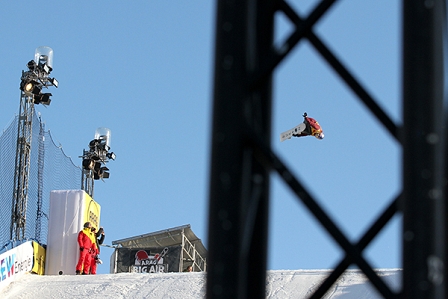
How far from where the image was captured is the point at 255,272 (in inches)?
87.1

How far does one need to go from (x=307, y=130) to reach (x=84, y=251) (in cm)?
440

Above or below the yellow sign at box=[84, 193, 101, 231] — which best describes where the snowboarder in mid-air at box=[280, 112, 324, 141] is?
above

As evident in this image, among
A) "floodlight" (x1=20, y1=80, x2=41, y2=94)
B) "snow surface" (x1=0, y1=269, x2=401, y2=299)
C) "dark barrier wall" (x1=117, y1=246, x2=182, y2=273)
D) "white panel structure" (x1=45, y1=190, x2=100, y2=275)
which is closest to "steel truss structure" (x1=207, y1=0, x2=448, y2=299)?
"snow surface" (x1=0, y1=269, x2=401, y2=299)

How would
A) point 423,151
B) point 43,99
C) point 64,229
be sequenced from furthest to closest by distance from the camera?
1. point 43,99
2. point 64,229
3. point 423,151

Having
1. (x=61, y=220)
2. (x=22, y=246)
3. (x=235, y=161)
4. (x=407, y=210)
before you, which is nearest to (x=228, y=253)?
(x=235, y=161)

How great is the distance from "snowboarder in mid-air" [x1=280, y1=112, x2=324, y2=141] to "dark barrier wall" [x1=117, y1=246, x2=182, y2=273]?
301cm

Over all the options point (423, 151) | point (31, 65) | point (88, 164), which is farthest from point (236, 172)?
point (88, 164)

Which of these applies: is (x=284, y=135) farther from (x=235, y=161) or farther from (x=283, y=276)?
(x=235, y=161)

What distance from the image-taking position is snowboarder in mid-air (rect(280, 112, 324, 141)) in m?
15.8

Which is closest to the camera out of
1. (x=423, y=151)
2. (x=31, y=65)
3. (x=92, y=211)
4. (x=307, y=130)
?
(x=423, y=151)

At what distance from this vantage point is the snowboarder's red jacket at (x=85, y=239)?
13906mm

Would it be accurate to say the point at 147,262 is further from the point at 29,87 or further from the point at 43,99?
the point at 29,87

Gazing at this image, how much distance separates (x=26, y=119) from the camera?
1728 centimetres

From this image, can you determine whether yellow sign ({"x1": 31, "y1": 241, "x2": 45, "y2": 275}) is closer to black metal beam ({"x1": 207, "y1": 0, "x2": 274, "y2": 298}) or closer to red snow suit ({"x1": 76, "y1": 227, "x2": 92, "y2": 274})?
→ red snow suit ({"x1": 76, "y1": 227, "x2": 92, "y2": 274})
